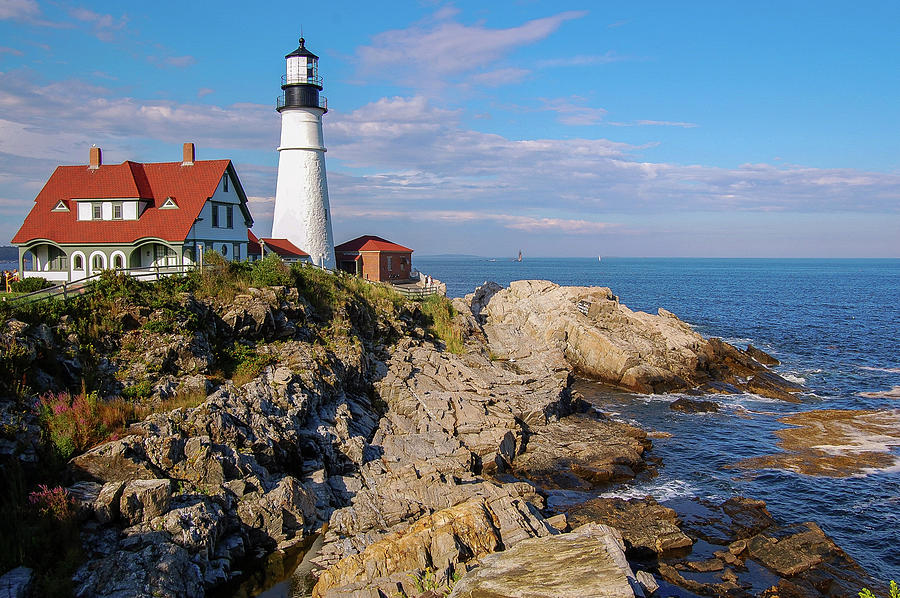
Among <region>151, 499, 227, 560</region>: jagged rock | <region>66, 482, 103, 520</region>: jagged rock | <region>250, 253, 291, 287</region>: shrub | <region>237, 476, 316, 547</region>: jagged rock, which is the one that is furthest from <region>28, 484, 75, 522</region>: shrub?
<region>250, 253, 291, 287</region>: shrub

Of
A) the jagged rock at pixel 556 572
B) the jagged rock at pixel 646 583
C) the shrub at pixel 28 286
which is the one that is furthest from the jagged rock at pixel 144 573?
the shrub at pixel 28 286

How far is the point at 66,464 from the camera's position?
46.0 feet

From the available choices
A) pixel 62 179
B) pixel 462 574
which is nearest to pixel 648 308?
pixel 62 179

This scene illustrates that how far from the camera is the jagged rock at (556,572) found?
9250 mm

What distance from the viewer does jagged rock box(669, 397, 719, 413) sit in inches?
1128

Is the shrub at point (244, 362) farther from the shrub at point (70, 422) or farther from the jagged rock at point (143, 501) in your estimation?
the jagged rock at point (143, 501)

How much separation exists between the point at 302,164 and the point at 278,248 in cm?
527

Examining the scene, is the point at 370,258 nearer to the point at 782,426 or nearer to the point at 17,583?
the point at 782,426

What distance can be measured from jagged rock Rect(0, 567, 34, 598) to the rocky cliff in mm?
818

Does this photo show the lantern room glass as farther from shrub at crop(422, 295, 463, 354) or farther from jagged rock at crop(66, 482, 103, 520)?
jagged rock at crop(66, 482, 103, 520)

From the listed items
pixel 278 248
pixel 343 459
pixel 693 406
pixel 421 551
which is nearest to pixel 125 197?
pixel 278 248

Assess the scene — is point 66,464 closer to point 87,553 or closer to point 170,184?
→ point 87,553

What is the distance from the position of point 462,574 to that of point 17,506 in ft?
29.2

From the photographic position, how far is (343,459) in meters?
18.4
